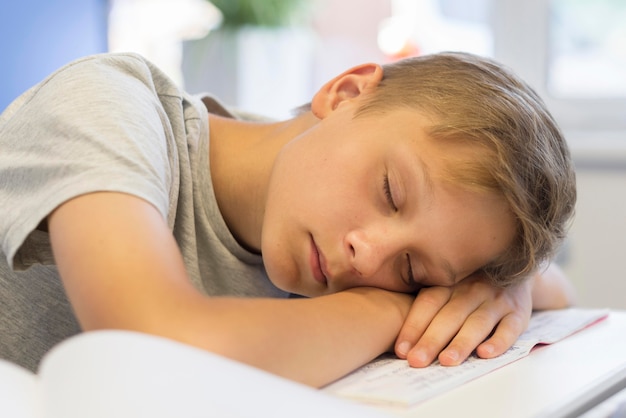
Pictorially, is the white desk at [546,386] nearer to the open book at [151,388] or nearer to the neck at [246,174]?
the open book at [151,388]

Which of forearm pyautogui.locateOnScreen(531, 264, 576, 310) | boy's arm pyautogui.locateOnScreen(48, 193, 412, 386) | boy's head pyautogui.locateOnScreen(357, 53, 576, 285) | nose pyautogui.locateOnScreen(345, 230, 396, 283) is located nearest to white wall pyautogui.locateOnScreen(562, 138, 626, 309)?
forearm pyautogui.locateOnScreen(531, 264, 576, 310)

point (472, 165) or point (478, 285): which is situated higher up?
point (472, 165)

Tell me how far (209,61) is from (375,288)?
4.94 ft

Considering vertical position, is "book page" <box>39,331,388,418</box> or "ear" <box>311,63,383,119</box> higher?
"ear" <box>311,63,383,119</box>

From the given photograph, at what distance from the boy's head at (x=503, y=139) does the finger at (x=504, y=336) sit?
5 cm

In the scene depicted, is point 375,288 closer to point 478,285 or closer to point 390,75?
point 478,285

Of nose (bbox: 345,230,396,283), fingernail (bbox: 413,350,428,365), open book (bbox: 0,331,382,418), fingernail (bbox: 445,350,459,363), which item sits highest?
open book (bbox: 0,331,382,418)

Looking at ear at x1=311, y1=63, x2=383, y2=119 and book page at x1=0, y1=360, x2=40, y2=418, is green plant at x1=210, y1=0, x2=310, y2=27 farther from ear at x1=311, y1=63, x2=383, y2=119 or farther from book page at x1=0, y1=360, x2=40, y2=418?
book page at x1=0, y1=360, x2=40, y2=418

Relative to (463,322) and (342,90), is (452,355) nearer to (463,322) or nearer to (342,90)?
(463,322)

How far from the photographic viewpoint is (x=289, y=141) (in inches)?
39.4

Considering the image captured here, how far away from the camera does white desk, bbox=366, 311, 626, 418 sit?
0.59 m

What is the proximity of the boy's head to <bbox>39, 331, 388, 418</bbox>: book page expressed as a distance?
40 centimetres

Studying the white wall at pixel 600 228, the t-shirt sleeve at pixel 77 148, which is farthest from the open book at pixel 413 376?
the white wall at pixel 600 228

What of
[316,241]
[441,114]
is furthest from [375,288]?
[441,114]
